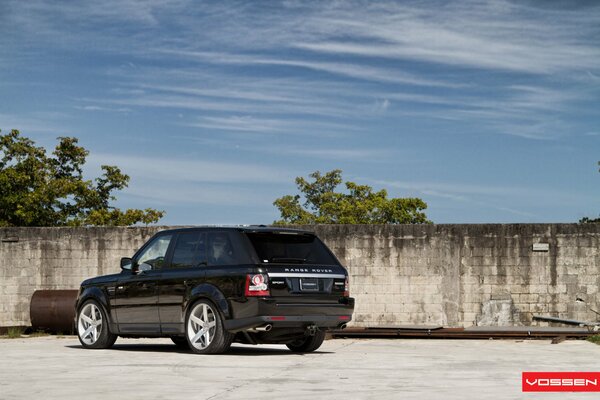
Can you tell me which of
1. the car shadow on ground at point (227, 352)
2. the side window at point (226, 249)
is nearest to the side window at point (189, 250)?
the side window at point (226, 249)

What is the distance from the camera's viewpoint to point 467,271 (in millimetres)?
22797

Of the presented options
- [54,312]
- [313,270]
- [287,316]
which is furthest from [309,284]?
[54,312]

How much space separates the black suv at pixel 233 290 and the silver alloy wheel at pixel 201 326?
1 centimetres

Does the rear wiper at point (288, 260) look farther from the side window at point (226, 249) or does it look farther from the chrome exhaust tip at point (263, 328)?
the chrome exhaust tip at point (263, 328)

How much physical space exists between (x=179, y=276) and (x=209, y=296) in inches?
31.3

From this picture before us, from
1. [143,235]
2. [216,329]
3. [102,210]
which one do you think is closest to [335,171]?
[102,210]

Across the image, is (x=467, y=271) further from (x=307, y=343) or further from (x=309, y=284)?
(x=309, y=284)

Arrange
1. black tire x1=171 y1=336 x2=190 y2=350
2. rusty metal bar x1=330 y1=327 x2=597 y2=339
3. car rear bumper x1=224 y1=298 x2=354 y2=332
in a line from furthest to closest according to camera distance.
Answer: rusty metal bar x1=330 y1=327 x2=597 y2=339 → black tire x1=171 y1=336 x2=190 y2=350 → car rear bumper x1=224 y1=298 x2=354 y2=332

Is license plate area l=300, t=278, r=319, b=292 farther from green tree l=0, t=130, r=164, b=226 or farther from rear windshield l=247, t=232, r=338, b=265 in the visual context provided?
green tree l=0, t=130, r=164, b=226

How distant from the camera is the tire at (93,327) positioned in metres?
15.0

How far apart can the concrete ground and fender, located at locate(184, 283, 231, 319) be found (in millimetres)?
613

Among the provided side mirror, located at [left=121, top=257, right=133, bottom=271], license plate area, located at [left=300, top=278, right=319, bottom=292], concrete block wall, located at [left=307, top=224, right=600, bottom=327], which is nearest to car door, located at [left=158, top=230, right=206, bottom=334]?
side mirror, located at [left=121, top=257, right=133, bottom=271]

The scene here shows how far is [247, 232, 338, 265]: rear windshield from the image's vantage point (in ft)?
43.6

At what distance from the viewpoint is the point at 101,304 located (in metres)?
15.1
